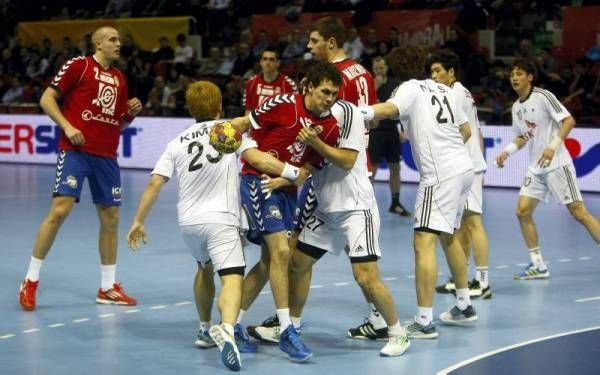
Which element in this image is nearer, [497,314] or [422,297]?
[422,297]

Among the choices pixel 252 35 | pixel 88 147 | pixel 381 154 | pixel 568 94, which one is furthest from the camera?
pixel 252 35

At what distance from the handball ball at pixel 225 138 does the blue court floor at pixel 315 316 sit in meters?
1.25

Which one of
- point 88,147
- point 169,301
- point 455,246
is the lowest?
point 169,301

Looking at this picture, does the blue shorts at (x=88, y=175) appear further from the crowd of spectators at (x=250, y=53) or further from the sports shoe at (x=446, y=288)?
the crowd of spectators at (x=250, y=53)

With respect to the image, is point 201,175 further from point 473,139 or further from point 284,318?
point 473,139

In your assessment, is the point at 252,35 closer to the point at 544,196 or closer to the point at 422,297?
the point at 544,196

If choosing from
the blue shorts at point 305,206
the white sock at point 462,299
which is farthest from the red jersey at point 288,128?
the white sock at point 462,299

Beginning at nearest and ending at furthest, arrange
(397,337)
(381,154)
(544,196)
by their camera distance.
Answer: (397,337)
(544,196)
(381,154)

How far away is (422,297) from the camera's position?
7.09 m

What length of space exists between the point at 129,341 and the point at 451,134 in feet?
8.02

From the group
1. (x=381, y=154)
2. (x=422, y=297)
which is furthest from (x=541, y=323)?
(x=381, y=154)

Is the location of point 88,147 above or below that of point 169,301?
above

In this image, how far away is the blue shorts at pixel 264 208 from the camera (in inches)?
258

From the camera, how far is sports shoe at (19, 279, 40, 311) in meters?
7.98
